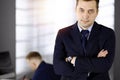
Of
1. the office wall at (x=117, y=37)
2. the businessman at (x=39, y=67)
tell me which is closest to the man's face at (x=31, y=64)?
the businessman at (x=39, y=67)

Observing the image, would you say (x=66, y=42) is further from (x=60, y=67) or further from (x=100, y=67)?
(x=100, y=67)

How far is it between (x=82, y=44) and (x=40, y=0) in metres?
0.86

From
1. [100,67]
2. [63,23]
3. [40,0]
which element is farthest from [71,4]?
[100,67]

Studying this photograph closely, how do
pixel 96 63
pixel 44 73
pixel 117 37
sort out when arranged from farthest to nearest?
1. pixel 44 73
2. pixel 117 37
3. pixel 96 63

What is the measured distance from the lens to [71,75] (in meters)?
1.90

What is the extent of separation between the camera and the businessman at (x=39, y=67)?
251 cm

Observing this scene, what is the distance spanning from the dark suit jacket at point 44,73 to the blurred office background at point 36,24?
0.22 ft

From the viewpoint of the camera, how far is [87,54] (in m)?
1.93

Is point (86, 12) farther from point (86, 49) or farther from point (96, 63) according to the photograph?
point (96, 63)

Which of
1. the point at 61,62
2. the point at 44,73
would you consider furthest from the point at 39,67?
the point at 61,62

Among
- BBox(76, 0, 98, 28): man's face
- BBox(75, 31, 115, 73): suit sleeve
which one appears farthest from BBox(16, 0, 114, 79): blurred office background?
BBox(75, 31, 115, 73): suit sleeve

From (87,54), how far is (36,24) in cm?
87

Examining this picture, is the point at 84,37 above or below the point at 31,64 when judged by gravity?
above

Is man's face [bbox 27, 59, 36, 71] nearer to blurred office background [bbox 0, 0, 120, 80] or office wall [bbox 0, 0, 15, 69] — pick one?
blurred office background [bbox 0, 0, 120, 80]
